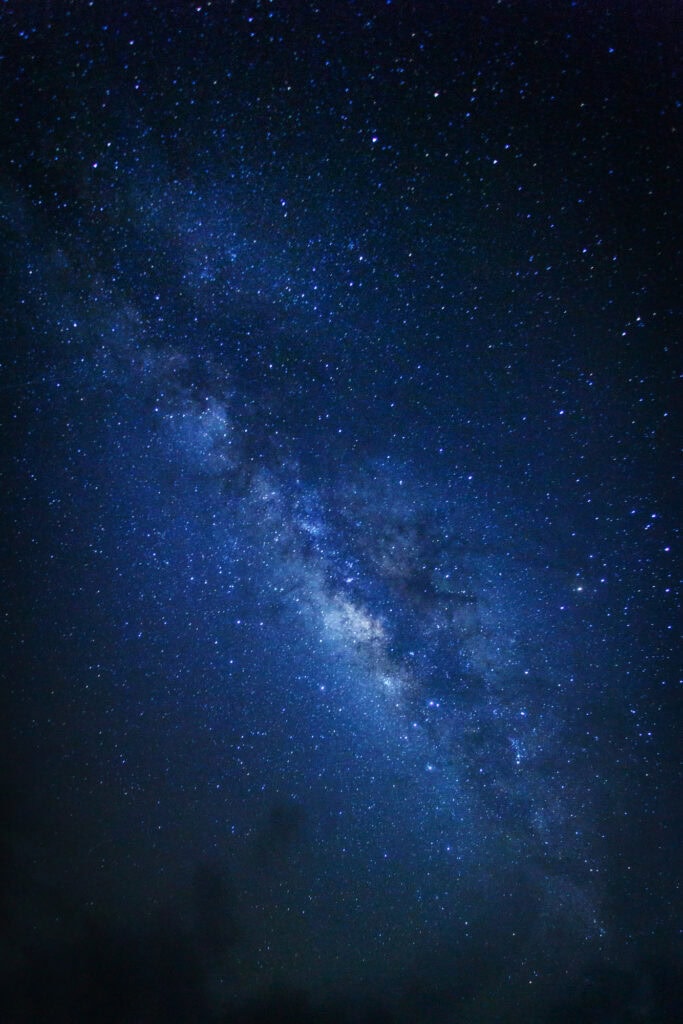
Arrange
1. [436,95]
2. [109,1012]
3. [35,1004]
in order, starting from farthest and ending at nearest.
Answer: [109,1012] < [35,1004] < [436,95]

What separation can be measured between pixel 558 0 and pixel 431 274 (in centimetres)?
87

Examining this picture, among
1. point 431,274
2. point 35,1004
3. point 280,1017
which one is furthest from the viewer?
point 280,1017

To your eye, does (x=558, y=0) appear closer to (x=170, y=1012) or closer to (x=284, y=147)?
(x=284, y=147)

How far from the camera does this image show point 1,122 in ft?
6.50

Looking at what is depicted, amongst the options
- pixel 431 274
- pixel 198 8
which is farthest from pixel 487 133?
pixel 198 8

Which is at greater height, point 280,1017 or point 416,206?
point 416,206

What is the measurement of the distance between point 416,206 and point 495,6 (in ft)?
1.94

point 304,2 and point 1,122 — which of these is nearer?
point 304,2

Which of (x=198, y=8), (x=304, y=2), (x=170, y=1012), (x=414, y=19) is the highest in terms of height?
(x=414, y=19)

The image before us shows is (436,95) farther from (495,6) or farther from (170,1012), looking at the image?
(170,1012)

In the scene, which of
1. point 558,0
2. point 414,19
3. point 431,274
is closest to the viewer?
point 558,0

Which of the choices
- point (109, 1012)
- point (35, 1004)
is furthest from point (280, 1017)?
point (35, 1004)

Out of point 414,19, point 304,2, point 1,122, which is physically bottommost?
point 1,122

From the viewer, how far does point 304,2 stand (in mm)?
1589
